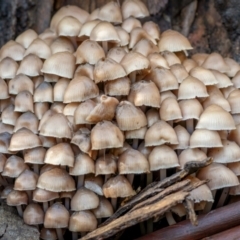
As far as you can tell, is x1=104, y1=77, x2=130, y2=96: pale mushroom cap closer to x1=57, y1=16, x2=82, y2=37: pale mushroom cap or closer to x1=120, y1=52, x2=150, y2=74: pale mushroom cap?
x1=120, y1=52, x2=150, y2=74: pale mushroom cap

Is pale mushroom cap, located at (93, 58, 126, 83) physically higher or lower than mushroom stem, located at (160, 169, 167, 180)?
higher

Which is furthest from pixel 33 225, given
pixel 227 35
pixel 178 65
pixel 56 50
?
pixel 227 35

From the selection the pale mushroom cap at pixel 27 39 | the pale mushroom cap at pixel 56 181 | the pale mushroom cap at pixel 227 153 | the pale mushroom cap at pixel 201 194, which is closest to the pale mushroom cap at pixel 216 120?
the pale mushroom cap at pixel 227 153

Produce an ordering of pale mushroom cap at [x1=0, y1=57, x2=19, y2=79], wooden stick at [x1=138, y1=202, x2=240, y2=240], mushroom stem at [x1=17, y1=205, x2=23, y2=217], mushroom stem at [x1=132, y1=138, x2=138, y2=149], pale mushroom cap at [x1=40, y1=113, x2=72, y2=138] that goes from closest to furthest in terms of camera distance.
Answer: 1. wooden stick at [x1=138, y1=202, x2=240, y2=240]
2. pale mushroom cap at [x1=40, y1=113, x2=72, y2=138]
3. mushroom stem at [x1=132, y1=138, x2=138, y2=149]
4. mushroom stem at [x1=17, y1=205, x2=23, y2=217]
5. pale mushroom cap at [x1=0, y1=57, x2=19, y2=79]

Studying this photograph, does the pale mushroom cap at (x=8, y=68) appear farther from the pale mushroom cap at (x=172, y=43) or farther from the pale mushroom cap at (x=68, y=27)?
the pale mushroom cap at (x=172, y=43)

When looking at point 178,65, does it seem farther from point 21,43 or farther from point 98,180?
point 21,43

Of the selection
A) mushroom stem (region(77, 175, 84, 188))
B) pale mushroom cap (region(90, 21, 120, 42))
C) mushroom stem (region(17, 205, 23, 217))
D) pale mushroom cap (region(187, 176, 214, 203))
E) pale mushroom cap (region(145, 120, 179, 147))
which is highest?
pale mushroom cap (region(90, 21, 120, 42))

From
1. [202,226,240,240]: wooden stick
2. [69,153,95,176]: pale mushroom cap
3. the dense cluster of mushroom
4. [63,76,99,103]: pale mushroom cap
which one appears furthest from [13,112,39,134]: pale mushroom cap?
[202,226,240,240]: wooden stick
